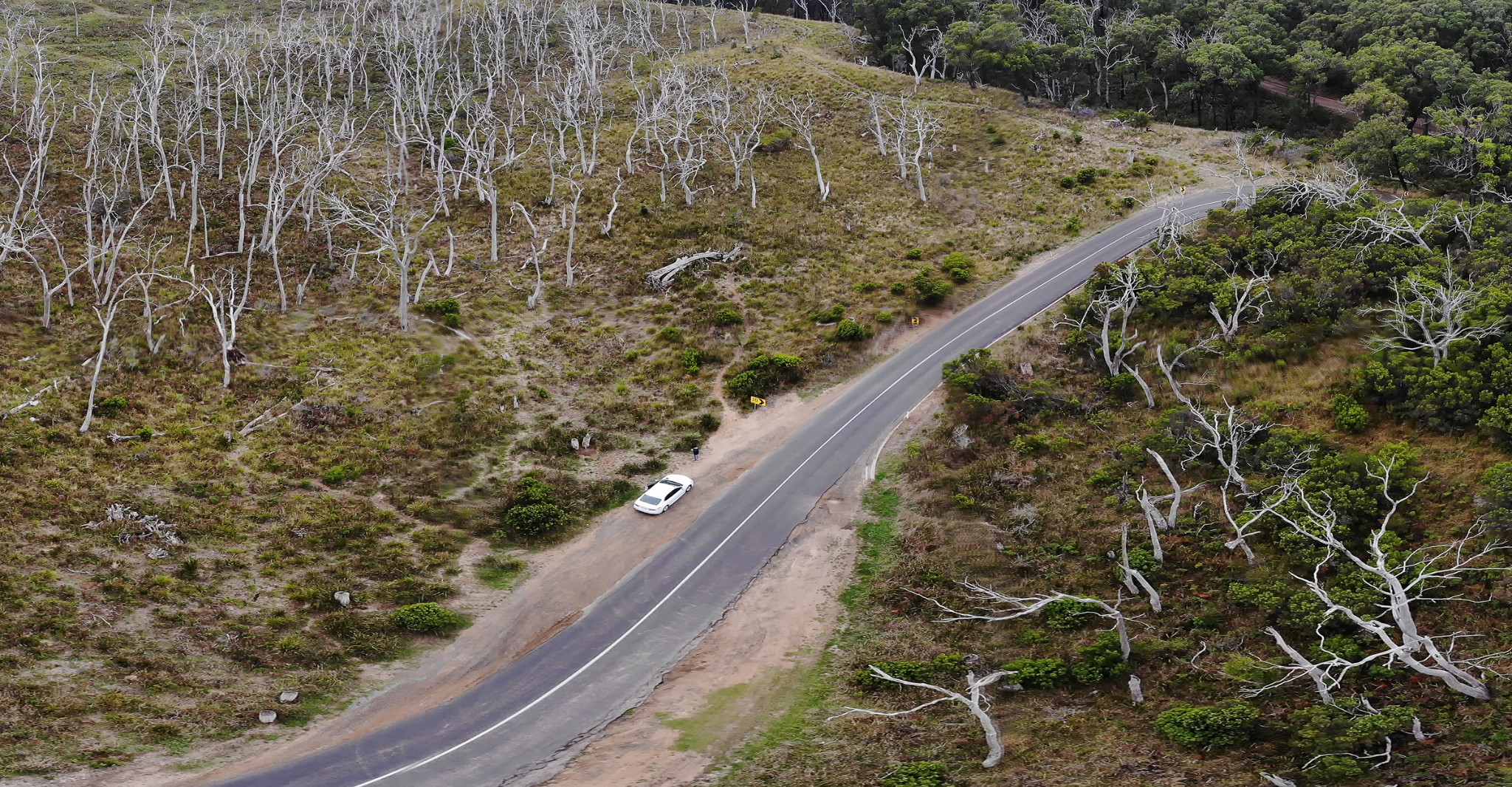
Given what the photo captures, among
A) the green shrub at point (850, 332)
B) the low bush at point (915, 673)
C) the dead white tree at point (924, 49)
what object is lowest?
the low bush at point (915, 673)

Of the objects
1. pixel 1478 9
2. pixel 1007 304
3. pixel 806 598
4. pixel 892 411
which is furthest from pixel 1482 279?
pixel 1478 9

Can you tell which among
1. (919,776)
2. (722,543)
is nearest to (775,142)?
(722,543)

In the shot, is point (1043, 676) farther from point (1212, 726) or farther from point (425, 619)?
point (425, 619)

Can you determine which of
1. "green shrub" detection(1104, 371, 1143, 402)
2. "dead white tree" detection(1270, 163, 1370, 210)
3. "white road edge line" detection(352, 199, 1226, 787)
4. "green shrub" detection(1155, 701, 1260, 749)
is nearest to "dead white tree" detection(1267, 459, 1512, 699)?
"green shrub" detection(1155, 701, 1260, 749)

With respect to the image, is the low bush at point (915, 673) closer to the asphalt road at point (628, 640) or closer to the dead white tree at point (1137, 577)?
the asphalt road at point (628, 640)

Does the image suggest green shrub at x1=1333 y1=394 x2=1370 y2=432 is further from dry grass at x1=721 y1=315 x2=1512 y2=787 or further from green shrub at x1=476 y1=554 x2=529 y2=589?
green shrub at x1=476 y1=554 x2=529 y2=589

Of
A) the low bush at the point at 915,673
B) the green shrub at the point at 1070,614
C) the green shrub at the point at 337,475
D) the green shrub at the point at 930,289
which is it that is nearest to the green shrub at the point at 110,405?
the green shrub at the point at 337,475
